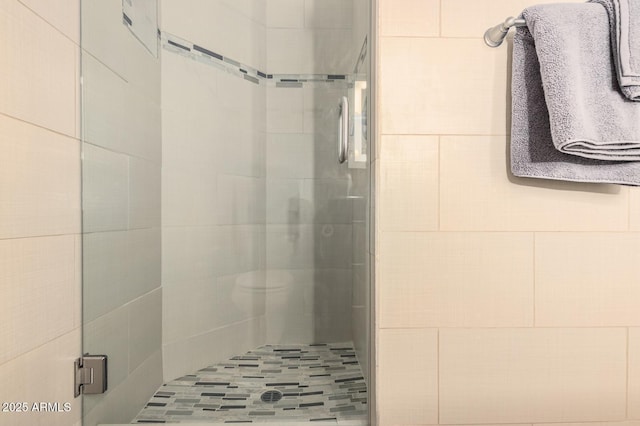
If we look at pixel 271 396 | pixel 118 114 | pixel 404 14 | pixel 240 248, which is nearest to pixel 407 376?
pixel 271 396

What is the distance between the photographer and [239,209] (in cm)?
136

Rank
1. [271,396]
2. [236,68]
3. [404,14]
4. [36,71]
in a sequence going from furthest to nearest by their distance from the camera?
[236,68]
[271,396]
[404,14]
[36,71]

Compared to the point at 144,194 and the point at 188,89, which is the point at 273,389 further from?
the point at 188,89

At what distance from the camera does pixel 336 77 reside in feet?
4.37

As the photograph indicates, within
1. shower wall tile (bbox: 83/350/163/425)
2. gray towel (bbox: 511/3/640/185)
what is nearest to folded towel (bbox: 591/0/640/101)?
gray towel (bbox: 511/3/640/185)

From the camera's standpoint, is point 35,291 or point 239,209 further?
point 239,209

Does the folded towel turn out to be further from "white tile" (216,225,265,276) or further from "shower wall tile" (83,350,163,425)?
"shower wall tile" (83,350,163,425)

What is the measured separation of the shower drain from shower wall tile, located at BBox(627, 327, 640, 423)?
906 mm

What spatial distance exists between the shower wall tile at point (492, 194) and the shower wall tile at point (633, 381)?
33cm

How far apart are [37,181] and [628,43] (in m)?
1.32

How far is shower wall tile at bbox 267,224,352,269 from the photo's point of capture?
1.33 meters

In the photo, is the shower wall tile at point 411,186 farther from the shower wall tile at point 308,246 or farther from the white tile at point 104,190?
the white tile at point 104,190

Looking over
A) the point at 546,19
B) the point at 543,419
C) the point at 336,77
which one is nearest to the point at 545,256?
the point at 543,419

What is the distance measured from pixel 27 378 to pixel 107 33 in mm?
844
